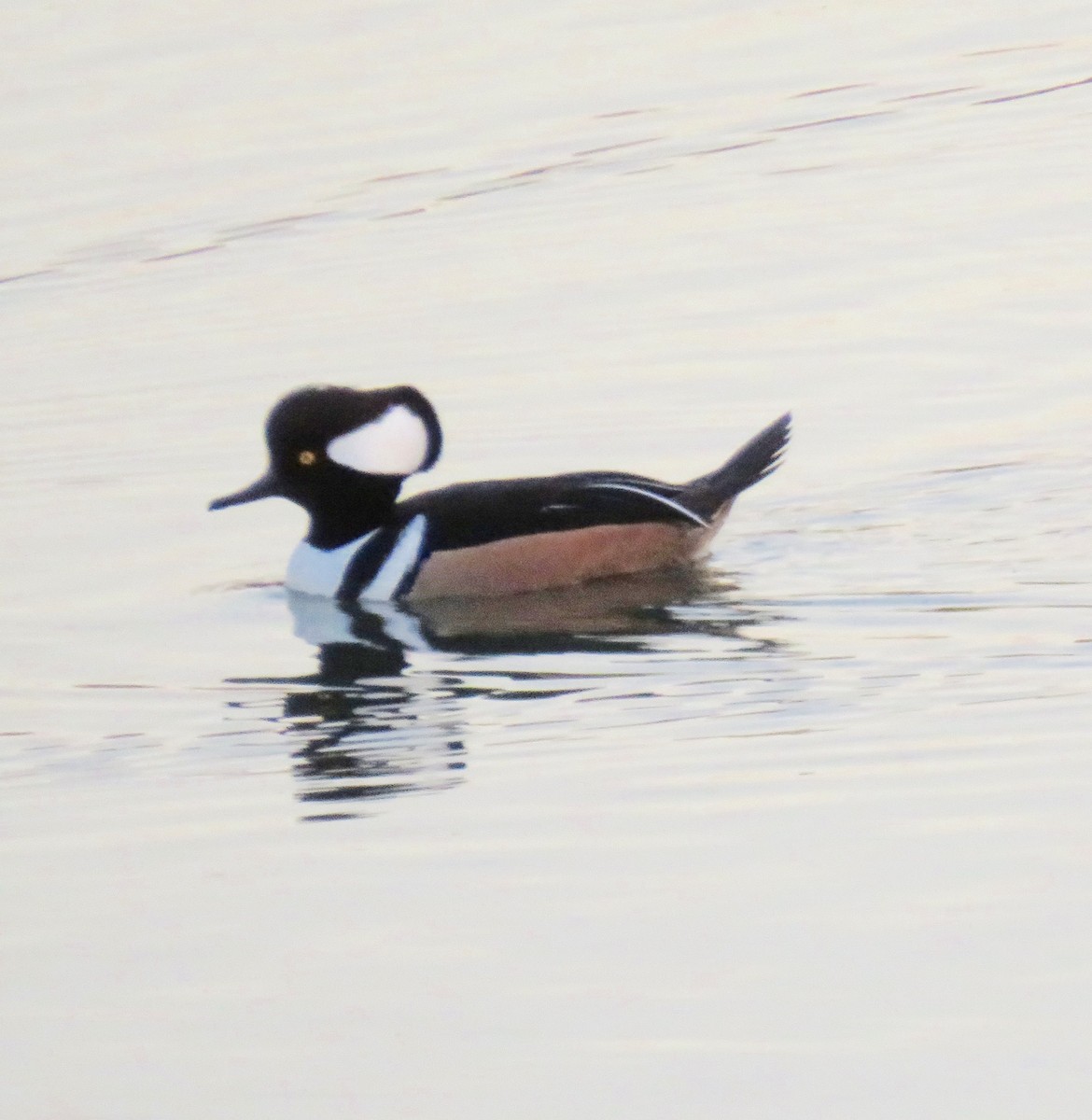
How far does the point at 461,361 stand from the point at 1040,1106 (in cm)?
818

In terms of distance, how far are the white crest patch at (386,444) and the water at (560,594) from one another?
0.58 metres

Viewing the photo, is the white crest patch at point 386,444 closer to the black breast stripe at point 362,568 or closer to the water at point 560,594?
the black breast stripe at point 362,568

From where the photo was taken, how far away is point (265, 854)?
6.44m

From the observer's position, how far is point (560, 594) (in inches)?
387

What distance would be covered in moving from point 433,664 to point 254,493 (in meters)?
1.60

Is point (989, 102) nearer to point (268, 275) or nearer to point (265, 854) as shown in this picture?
point (268, 275)

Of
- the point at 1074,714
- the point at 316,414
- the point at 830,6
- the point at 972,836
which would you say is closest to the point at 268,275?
the point at 316,414

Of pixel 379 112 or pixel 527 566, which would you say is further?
pixel 379 112

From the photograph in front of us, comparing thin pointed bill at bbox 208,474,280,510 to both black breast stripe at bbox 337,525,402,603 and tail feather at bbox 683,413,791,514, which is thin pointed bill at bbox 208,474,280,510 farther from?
tail feather at bbox 683,413,791,514

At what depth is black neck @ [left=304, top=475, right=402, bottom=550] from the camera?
33.2 ft

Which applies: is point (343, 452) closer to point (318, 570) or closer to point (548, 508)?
point (318, 570)

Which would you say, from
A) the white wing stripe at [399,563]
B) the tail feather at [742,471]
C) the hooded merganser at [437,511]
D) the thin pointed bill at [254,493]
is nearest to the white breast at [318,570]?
the hooded merganser at [437,511]

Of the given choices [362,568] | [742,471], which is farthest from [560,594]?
[742,471]

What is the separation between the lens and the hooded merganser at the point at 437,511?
9.74 metres
